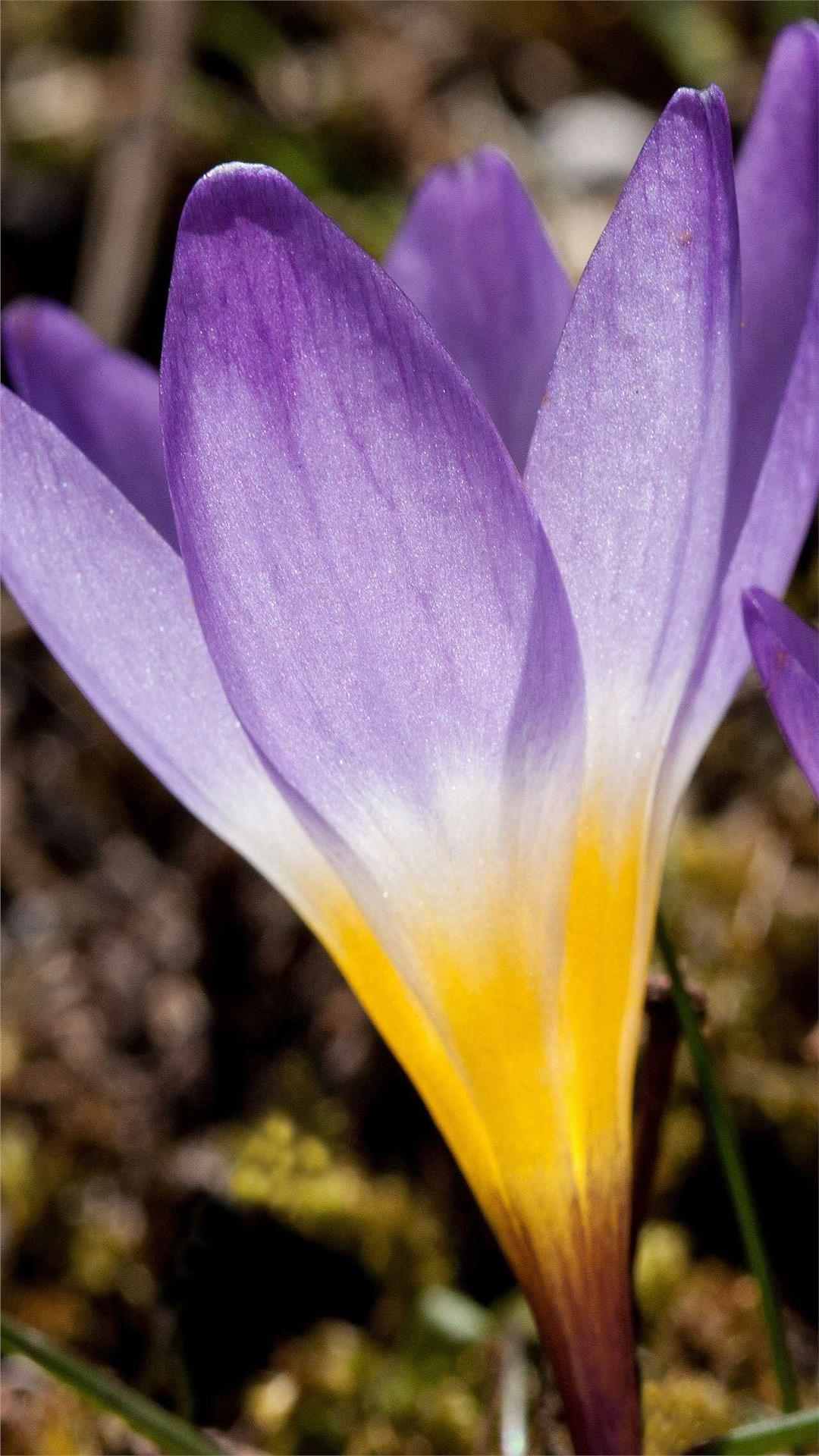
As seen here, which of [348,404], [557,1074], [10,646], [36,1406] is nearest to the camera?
[348,404]

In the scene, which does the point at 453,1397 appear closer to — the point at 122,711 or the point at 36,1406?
the point at 36,1406

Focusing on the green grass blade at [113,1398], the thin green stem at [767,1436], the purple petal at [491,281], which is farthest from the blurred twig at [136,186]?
the thin green stem at [767,1436]

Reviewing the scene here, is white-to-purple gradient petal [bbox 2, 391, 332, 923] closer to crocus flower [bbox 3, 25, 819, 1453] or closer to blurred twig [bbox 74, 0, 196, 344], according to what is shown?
crocus flower [bbox 3, 25, 819, 1453]

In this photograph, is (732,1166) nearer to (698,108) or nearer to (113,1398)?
(113,1398)

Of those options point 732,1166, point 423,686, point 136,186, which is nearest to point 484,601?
point 423,686

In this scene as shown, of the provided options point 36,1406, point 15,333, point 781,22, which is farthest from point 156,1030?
point 781,22

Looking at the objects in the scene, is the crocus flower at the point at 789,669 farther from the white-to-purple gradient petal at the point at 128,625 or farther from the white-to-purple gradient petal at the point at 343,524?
the white-to-purple gradient petal at the point at 128,625

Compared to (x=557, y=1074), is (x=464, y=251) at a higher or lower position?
higher
